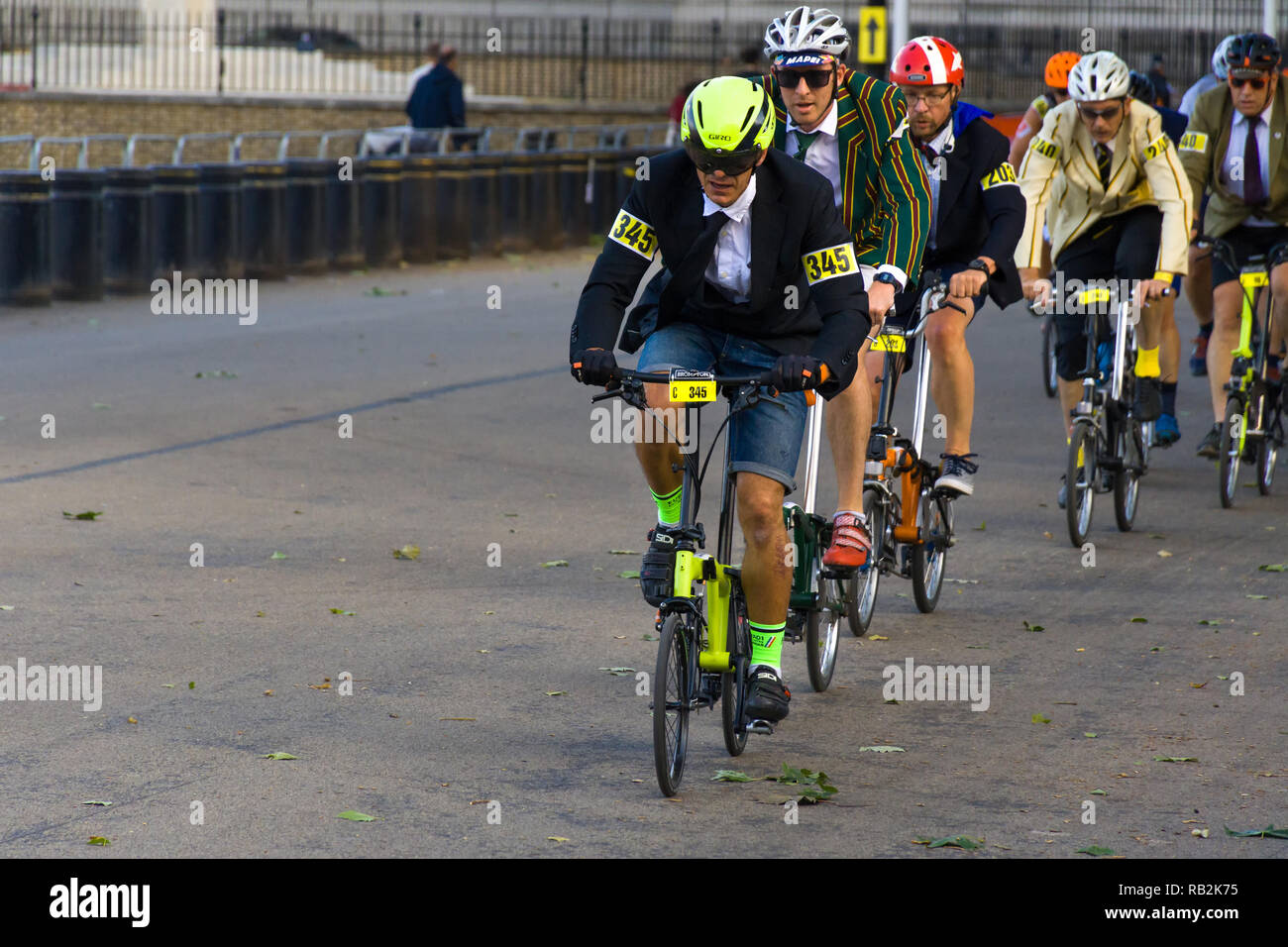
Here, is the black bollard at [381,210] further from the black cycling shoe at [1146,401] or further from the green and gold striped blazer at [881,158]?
the green and gold striped blazer at [881,158]

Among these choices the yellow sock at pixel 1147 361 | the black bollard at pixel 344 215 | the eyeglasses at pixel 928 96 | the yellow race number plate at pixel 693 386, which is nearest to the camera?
the yellow race number plate at pixel 693 386

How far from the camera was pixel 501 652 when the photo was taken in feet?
24.1

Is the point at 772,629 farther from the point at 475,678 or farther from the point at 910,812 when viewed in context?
the point at 475,678

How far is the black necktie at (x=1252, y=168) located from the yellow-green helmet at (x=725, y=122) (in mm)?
5529

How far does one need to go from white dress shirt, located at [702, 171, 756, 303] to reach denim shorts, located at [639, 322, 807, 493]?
0.17 meters

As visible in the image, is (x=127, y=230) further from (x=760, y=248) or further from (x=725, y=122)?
(x=725, y=122)

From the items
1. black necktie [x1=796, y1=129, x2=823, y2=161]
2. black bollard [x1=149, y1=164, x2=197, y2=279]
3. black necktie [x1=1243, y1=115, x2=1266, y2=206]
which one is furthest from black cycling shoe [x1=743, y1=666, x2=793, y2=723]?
black bollard [x1=149, y1=164, x2=197, y2=279]

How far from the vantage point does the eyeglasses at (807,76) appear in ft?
22.7

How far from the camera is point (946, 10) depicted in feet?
127

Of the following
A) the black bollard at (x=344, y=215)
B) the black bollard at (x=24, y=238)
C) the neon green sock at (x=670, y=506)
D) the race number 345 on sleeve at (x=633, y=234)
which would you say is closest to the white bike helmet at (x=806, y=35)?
the race number 345 on sleeve at (x=633, y=234)

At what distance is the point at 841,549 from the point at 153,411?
6.66 m

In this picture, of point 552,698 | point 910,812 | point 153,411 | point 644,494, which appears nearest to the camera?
point 910,812
